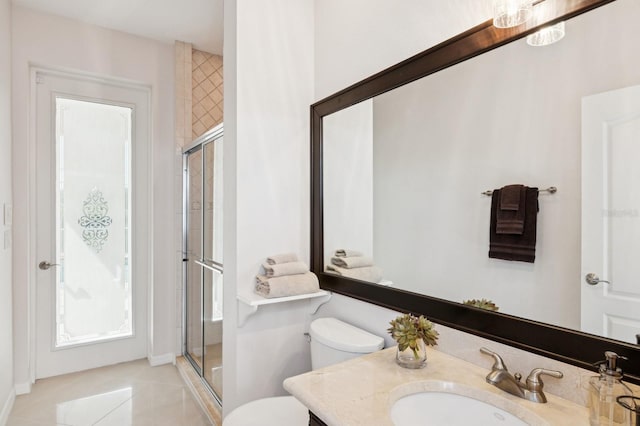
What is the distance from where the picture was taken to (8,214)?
7.65ft

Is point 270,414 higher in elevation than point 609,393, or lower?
lower

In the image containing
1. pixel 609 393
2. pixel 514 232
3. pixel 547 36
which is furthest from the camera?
pixel 514 232

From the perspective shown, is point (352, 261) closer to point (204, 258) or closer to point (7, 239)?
point (204, 258)

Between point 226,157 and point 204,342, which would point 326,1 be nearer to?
point 226,157

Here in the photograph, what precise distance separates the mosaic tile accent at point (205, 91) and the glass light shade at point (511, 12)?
106 inches

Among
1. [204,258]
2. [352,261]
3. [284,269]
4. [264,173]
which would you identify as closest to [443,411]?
[352,261]

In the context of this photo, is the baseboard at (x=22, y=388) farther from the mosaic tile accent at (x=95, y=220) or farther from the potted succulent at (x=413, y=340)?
the potted succulent at (x=413, y=340)

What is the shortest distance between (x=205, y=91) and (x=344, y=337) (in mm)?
2691

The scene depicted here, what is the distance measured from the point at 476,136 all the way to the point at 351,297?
36.6 inches

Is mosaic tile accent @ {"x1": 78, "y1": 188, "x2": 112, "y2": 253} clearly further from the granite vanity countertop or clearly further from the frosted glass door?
the granite vanity countertop

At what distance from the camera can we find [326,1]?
1.91 meters

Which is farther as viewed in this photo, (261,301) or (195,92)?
(195,92)

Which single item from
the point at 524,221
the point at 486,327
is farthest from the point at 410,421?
the point at 524,221

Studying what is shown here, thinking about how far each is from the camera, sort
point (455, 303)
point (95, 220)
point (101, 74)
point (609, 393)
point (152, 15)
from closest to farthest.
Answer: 1. point (609, 393)
2. point (455, 303)
3. point (152, 15)
4. point (101, 74)
5. point (95, 220)
